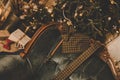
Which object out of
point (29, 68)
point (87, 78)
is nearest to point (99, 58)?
point (87, 78)

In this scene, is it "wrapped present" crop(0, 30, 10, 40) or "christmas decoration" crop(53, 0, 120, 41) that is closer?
"christmas decoration" crop(53, 0, 120, 41)

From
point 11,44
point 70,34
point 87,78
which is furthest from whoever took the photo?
point 11,44

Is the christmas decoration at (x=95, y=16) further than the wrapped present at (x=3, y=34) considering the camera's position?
No

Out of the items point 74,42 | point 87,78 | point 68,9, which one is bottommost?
point 87,78

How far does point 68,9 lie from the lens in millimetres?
3662

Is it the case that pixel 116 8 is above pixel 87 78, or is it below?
above

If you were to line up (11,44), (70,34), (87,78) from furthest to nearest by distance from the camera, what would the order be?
(11,44) < (70,34) < (87,78)

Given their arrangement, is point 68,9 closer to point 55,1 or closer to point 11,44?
point 55,1

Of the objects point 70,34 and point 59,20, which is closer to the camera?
point 70,34

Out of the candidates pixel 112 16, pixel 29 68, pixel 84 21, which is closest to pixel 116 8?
pixel 112 16

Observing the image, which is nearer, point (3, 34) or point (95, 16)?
point (95, 16)

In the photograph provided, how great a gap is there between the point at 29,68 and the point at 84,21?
Result: 2.49 feet

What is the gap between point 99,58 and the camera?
11.0 feet

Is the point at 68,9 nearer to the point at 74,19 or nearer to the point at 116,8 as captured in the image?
the point at 74,19
